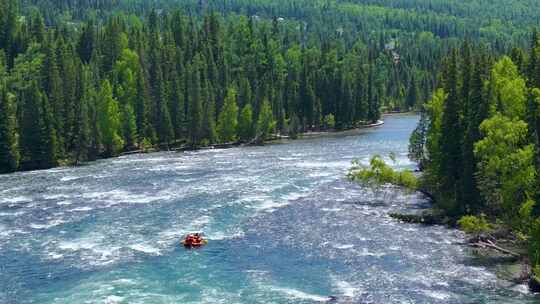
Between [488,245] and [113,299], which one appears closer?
[113,299]

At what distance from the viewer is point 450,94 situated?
77125 mm

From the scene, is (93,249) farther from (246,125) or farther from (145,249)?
(246,125)

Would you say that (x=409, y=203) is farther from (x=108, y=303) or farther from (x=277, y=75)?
(x=277, y=75)

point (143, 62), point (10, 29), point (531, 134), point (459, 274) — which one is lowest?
point (459, 274)

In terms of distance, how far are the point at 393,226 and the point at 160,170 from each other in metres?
44.6

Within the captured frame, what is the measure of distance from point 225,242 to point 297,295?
1587cm

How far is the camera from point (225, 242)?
67.6 m

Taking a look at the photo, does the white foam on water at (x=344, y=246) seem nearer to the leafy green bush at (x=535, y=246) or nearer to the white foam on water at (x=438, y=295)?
the white foam on water at (x=438, y=295)

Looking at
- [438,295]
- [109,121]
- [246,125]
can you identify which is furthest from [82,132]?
[438,295]

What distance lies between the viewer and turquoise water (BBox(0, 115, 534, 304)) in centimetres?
5400

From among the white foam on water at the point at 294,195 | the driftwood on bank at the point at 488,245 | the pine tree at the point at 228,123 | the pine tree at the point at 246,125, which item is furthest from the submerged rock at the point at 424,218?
the pine tree at the point at 246,125

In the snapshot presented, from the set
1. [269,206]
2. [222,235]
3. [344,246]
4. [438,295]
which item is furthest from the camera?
[269,206]

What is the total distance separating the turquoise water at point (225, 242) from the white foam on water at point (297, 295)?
14 centimetres

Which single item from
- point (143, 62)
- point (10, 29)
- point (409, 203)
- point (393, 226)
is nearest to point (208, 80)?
point (143, 62)
